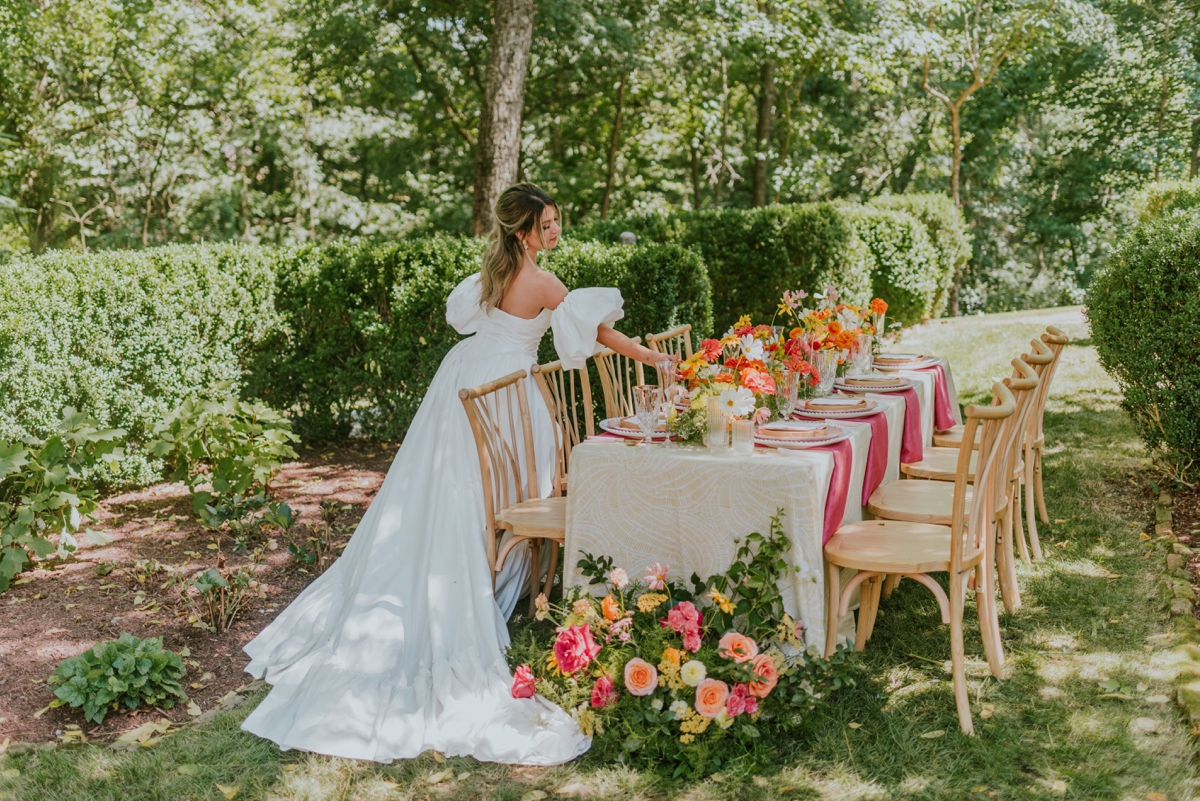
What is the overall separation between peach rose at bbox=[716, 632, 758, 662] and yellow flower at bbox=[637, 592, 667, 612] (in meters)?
0.28

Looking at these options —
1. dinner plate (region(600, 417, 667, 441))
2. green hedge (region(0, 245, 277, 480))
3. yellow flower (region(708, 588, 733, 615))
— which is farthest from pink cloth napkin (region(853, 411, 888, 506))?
green hedge (region(0, 245, 277, 480))

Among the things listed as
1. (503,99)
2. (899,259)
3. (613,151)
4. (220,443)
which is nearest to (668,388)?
(220,443)

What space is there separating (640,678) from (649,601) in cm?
27

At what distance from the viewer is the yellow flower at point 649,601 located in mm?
3141

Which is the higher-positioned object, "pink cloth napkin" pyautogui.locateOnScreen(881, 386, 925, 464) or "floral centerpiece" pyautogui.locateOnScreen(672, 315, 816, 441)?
"floral centerpiece" pyautogui.locateOnScreen(672, 315, 816, 441)

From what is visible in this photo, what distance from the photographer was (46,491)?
4629 mm

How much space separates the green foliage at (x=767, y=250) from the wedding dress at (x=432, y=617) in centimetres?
560

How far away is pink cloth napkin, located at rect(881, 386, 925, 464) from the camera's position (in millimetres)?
4477

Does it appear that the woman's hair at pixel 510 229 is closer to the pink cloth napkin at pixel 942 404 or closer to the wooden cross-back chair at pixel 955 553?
the wooden cross-back chair at pixel 955 553

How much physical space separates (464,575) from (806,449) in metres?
1.48

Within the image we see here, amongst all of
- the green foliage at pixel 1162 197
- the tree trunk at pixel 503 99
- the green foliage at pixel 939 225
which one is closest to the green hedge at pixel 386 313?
the tree trunk at pixel 503 99

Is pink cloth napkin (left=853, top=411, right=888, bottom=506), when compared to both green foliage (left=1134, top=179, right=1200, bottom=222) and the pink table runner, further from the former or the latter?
green foliage (left=1134, top=179, right=1200, bottom=222)

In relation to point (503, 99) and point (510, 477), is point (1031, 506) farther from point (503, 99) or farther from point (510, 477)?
point (503, 99)

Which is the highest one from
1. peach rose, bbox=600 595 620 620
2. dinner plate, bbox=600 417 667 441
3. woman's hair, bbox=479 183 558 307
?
woman's hair, bbox=479 183 558 307
